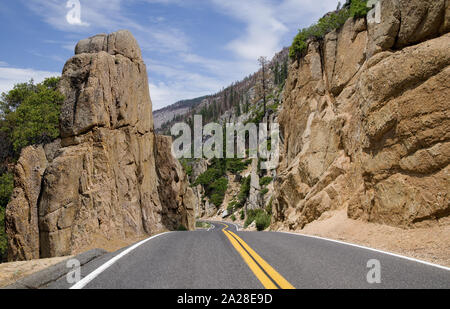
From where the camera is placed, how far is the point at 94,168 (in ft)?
62.2

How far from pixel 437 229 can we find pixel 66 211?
16.6 meters

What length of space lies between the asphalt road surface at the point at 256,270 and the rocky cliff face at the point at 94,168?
11139 mm

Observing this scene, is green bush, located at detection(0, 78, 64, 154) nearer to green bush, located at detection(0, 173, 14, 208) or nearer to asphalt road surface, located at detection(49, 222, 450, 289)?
green bush, located at detection(0, 173, 14, 208)

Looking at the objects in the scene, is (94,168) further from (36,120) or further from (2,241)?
(2,241)

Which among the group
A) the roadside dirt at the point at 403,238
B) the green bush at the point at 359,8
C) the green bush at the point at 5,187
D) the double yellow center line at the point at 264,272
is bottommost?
the roadside dirt at the point at 403,238

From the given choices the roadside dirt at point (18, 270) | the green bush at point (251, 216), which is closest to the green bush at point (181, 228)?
the roadside dirt at point (18, 270)

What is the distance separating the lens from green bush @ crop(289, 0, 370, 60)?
2132cm

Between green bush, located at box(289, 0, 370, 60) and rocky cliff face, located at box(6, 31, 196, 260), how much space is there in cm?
1298

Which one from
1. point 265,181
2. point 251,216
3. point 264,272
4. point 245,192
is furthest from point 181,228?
point 245,192

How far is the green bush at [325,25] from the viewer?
2132cm

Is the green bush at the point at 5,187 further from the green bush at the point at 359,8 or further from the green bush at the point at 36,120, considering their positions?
the green bush at the point at 359,8

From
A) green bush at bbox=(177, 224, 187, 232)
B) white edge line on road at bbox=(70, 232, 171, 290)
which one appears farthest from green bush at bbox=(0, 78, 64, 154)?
white edge line on road at bbox=(70, 232, 171, 290)

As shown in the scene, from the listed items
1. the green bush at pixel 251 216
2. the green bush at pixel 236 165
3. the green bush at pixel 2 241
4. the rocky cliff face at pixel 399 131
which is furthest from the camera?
the green bush at pixel 236 165

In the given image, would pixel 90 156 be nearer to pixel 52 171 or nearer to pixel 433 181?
pixel 52 171
